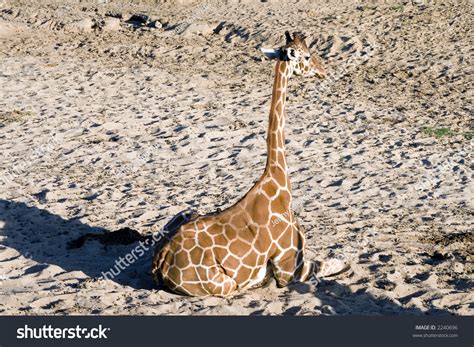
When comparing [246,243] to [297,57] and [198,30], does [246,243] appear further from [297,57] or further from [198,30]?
[198,30]

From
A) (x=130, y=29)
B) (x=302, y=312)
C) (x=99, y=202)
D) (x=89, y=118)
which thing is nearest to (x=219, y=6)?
(x=130, y=29)

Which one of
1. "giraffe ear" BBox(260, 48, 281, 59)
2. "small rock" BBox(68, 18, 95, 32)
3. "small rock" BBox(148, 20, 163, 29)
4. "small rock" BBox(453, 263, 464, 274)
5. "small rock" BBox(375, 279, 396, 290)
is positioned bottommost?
"small rock" BBox(375, 279, 396, 290)

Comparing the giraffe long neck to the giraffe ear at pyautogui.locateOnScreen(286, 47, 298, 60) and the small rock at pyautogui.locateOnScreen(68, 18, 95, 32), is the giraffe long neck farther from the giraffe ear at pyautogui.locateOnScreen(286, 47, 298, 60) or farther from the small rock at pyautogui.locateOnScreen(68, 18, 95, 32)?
the small rock at pyautogui.locateOnScreen(68, 18, 95, 32)

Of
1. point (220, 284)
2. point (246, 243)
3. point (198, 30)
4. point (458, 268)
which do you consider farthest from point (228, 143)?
point (198, 30)

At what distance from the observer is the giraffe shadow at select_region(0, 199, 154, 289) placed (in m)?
8.34

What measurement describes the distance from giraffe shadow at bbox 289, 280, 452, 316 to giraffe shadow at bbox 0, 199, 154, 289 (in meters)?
1.49

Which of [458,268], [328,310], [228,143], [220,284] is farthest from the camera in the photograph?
[228,143]

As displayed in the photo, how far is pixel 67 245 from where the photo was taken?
29.7 feet

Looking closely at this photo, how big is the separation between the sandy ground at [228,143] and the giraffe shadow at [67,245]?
0.10 ft

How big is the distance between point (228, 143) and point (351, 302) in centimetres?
545

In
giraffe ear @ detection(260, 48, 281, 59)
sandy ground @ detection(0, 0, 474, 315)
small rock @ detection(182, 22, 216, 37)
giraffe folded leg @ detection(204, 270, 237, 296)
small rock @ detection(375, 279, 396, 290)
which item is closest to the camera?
giraffe folded leg @ detection(204, 270, 237, 296)

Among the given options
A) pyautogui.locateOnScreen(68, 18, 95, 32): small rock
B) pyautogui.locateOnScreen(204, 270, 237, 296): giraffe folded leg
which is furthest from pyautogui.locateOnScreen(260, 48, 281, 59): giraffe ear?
pyautogui.locateOnScreen(68, 18, 95, 32): small rock

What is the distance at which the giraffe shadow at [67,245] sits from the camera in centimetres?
834

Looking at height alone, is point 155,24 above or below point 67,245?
above
